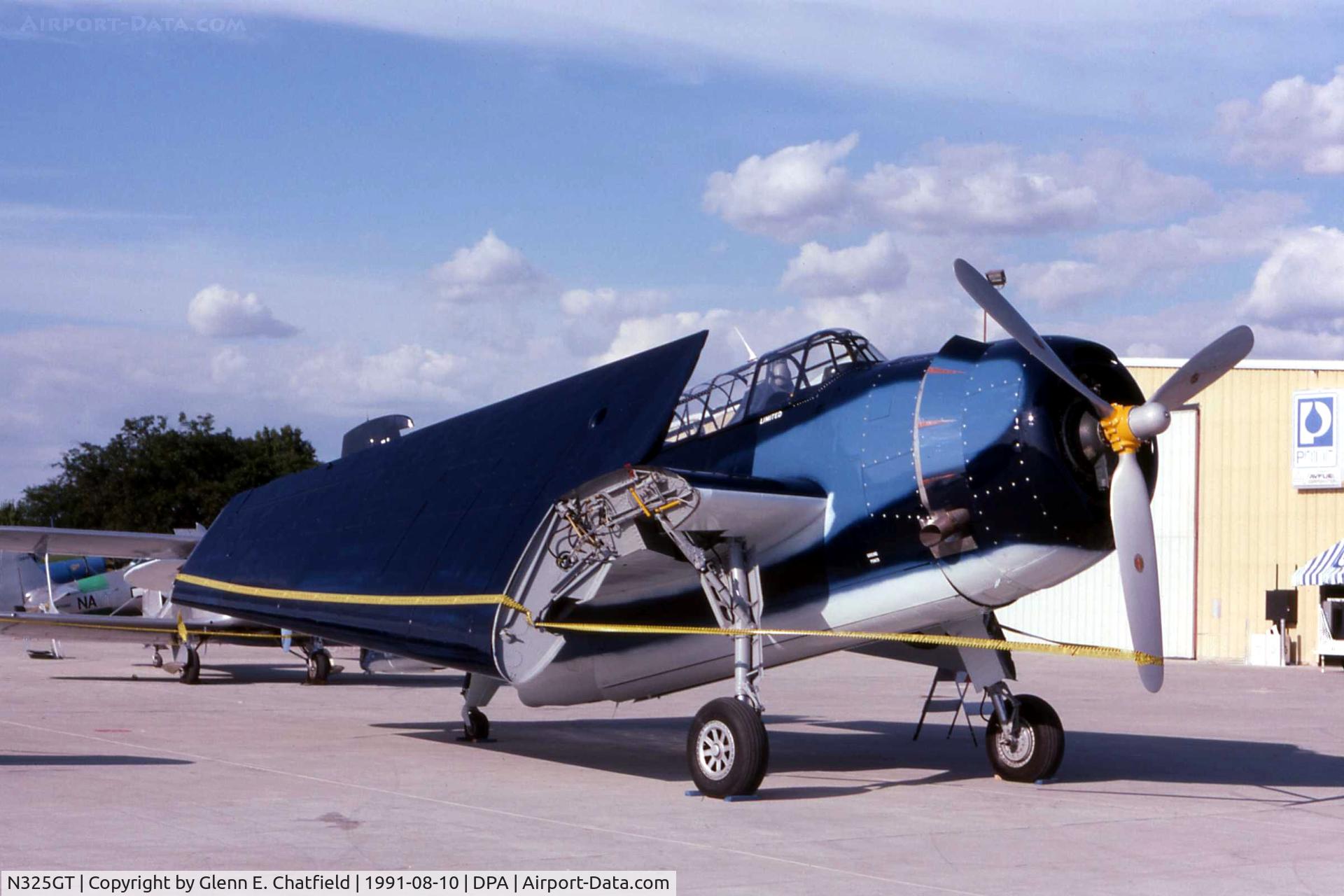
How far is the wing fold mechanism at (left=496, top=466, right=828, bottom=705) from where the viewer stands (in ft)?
35.6

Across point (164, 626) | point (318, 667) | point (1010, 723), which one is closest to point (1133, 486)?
point (1010, 723)

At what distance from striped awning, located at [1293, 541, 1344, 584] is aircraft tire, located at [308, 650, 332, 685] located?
930 inches

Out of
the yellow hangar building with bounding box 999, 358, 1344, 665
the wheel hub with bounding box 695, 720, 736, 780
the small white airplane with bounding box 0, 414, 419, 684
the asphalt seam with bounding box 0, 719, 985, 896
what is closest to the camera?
the asphalt seam with bounding box 0, 719, 985, 896

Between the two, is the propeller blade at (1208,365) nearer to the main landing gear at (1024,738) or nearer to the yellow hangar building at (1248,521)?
the main landing gear at (1024,738)

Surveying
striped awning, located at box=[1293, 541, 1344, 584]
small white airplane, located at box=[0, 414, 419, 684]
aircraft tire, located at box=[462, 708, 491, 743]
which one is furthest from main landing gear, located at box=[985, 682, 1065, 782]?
striped awning, located at box=[1293, 541, 1344, 584]

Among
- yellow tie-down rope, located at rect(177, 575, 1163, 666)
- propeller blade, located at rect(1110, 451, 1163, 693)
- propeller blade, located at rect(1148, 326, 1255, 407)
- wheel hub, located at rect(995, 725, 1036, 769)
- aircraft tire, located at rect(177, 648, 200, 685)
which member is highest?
propeller blade, located at rect(1148, 326, 1255, 407)

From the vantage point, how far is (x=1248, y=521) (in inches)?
1481

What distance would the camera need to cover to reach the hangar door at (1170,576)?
38375 mm

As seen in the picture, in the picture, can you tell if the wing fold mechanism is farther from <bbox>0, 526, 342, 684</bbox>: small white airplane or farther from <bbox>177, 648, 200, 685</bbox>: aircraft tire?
<bbox>177, 648, 200, 685</bbox>: aircraft tire

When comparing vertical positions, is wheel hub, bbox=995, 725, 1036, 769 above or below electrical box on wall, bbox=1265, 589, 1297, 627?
below

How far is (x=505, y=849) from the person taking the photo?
843 cm

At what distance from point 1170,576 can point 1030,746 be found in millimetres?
28775

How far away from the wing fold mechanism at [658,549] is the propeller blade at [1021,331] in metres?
2.03

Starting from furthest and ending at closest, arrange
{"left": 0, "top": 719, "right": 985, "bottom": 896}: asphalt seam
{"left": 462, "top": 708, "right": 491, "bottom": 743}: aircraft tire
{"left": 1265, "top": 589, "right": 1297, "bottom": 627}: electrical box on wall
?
1. {"left": 1265, "top": 589, "right": 1297, "bottom": 627}: electrical box on wall
2. {"left": 462, "top": 708, "right": 491, "bottom": 743}: aircraft tire
3. {"left": 0, "top": 719, "right": 985, "bottom": 896}: asphalt seam
